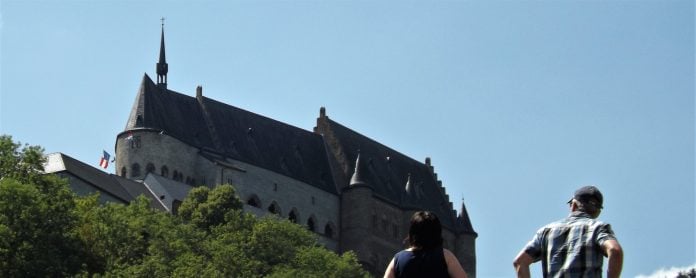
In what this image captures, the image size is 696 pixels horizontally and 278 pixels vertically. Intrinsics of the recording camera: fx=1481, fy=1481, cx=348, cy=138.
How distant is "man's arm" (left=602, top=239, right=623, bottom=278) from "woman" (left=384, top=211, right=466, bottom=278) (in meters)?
0.98

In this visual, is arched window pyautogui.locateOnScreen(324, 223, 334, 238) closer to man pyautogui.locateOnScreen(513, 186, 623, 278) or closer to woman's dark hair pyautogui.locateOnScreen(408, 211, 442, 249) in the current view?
man pyautogui.locateOnScreen(513, 186, 623, 278)

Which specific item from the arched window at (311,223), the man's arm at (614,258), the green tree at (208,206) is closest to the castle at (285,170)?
the arched window at (311,223)

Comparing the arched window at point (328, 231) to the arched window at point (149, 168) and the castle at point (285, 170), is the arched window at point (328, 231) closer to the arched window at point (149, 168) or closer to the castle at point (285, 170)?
the castle at point (285, 170)

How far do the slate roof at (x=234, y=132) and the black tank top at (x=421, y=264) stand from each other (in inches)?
3362

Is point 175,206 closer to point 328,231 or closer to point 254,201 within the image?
point 254,201

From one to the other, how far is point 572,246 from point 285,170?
93.0 m

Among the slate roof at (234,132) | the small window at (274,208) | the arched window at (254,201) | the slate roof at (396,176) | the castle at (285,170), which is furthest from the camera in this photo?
the slate roof at (396,176)

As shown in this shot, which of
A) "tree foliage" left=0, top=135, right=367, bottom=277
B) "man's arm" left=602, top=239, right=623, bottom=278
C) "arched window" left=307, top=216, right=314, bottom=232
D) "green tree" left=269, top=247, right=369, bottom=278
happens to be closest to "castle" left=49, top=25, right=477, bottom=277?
"arched window" left=307, top=216, right=314, bottom=232

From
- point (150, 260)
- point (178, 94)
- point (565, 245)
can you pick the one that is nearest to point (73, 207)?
point (150, 260)

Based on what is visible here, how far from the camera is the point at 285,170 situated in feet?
339

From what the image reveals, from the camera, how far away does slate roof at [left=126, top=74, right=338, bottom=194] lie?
96188mm

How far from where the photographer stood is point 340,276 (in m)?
74.1

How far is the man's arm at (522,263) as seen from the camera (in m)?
9.90

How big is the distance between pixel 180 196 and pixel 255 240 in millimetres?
18256
